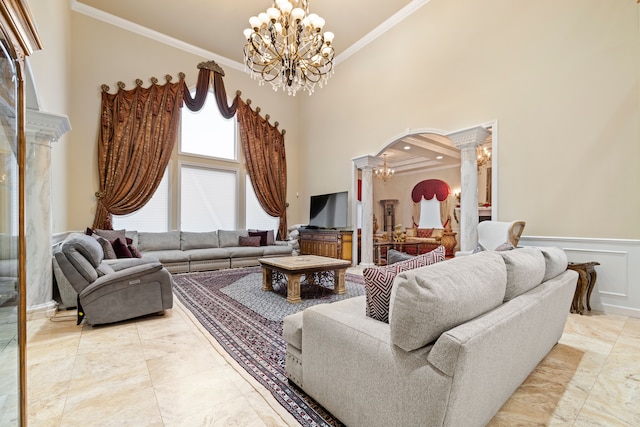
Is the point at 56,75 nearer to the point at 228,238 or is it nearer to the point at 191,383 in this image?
the point at 228,238

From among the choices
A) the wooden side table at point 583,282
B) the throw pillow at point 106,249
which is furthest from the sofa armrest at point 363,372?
the throw pillow at point 106,249

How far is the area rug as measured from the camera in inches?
66.0

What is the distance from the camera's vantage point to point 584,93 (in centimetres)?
340

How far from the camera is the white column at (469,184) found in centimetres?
439

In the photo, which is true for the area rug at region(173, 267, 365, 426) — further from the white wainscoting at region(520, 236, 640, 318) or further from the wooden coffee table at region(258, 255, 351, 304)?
the white wainscoting at region(520, 236, 640, 318)

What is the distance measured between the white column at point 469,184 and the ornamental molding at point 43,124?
515 centimetres

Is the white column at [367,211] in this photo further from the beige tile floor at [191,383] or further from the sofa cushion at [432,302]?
the sofa cushion at [432,302]

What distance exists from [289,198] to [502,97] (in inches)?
214

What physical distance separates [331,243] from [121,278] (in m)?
4.22

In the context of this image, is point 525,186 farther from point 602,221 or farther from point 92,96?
point 92,96

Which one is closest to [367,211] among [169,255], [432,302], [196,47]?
[169,255]

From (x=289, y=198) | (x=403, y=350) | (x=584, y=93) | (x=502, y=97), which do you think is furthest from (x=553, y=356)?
(x=289, y=198)

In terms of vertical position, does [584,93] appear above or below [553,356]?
above

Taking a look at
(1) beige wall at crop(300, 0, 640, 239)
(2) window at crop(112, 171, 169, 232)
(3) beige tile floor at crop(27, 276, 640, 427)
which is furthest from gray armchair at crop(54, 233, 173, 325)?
(1) beige wall at crop(300, 0, 640, 239)
